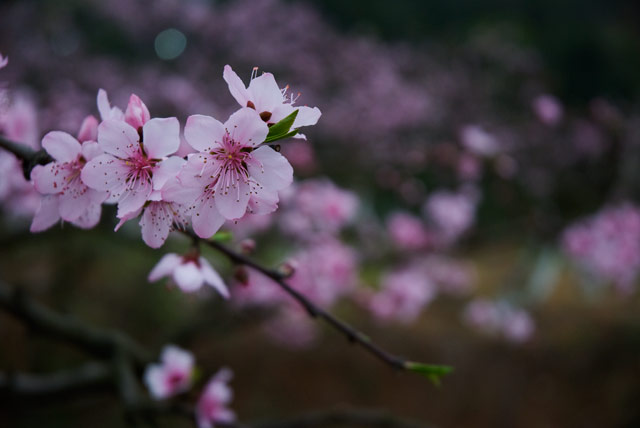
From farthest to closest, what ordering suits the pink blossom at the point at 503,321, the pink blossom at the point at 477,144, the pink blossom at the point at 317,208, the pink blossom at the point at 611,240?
the pink blossom at the point at 503,321 < the pink blossom at the point at 611,240 < the pink blossom at the point at 477,144 < the pink blossom at the point at 317,208

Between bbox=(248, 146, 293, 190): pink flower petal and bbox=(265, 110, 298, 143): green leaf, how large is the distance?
0.01 meters

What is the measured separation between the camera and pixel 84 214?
0.54m

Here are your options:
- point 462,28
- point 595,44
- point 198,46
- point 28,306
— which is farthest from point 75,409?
point 595,44

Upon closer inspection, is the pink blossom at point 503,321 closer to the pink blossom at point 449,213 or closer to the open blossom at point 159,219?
the pink blossom at point 449,213

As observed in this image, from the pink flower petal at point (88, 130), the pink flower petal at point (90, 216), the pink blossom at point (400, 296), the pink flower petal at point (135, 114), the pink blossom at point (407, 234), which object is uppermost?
the pink blossom at point (407, 234)

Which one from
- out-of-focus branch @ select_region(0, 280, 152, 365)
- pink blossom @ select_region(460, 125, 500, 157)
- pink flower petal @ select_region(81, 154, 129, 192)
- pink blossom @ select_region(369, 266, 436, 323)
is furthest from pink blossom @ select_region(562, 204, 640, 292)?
pink flower petal @ select_region(81, 154, 129, 192)

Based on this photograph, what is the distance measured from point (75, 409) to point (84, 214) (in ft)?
11.5

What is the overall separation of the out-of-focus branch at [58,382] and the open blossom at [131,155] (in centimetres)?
117

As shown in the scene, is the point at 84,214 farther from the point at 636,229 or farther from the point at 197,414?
the point at 636,229

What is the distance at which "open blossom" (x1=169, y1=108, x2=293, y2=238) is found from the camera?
0.45 meters

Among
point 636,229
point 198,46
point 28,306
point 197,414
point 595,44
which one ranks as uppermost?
point 595,44

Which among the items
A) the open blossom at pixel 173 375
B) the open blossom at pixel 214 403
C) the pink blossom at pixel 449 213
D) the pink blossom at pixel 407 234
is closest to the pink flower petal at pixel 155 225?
the open blossom at pixel 214 403

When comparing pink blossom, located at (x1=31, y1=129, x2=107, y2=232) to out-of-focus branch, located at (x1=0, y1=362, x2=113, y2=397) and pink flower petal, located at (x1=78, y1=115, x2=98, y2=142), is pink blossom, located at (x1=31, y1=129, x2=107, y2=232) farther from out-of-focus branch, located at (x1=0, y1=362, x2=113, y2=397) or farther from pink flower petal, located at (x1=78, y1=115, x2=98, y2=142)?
out-of-focus branch, located at (x1=0, y1=362, x2=113, y2=397)

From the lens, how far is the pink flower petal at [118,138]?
46cm
